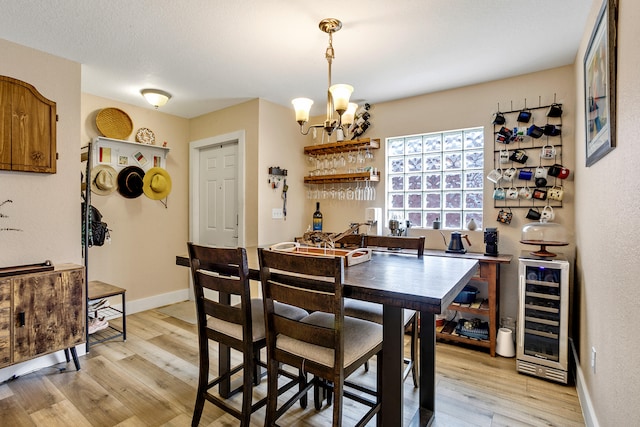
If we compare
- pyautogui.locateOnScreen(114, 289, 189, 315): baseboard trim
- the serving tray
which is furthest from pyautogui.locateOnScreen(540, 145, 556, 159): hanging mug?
pyautogui.locateOnScreen(114, 289, 189, 315): baseboard trim

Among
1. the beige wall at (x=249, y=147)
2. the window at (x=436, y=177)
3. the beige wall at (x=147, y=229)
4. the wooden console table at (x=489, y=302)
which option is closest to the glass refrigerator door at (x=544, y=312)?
the wooden console table at (x=489, y=302)

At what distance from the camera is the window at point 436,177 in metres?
3.31

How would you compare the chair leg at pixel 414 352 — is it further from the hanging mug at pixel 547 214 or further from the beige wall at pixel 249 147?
the beige wall at pixel 249 147

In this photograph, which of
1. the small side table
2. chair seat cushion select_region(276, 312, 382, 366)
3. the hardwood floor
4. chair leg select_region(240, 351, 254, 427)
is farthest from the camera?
the small side table

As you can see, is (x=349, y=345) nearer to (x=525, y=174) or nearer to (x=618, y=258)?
(x=618, y=258)

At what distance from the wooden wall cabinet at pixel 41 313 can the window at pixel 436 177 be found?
3.02 metres

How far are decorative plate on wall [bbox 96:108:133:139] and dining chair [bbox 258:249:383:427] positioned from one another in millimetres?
3077

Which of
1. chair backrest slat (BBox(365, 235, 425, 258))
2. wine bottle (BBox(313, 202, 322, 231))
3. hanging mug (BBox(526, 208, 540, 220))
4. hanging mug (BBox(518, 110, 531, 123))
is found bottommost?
chair backrest slat (BBox(365, 235, 425, 258))

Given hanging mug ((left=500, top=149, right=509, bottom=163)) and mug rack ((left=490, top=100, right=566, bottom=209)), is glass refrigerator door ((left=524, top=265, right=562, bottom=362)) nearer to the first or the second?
mug rack ((left=490, top=100, right=566, bottom=209))

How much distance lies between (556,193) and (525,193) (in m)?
0.23

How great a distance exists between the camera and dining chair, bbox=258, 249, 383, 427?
1.35 metres

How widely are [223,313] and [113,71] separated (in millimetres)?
2554

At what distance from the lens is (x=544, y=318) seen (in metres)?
2.46

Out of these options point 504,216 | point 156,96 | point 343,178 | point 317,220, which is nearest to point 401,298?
point 504,216
